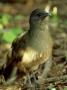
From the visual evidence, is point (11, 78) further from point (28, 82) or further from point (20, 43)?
point (20, 43)

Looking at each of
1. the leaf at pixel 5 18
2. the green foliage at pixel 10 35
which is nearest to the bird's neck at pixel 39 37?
the green foliage at pixel 10 35

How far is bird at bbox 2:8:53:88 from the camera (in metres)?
5.26

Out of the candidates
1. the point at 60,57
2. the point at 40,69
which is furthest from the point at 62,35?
the point at 40,69

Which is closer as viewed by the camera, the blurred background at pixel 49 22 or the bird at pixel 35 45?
the bird at pixel 35 45

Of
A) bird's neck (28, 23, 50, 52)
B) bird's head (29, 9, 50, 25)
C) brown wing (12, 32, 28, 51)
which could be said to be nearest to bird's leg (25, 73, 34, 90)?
brown wing (12, 32, 28, 51)

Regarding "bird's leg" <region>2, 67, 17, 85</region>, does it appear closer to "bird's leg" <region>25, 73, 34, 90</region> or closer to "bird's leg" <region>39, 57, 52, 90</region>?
"bird's leg" <region>25, 73, 34, 90</region>

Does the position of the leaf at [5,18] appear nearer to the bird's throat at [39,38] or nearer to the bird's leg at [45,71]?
the bird's leg at [45,71]

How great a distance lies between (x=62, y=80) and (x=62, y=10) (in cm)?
263

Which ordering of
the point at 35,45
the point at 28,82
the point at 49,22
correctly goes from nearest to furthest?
1. the point at 35,45
2. the point at 28,82
3. the point at 49,22

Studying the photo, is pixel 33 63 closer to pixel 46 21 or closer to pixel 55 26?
pixel 46 21

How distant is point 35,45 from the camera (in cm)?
525

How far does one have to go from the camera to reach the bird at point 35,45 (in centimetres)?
526

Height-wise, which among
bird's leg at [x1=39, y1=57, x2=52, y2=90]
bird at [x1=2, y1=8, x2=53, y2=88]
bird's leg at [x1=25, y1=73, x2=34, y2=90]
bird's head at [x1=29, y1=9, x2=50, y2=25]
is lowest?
bird's leg at [x1=25, y1=73, x2=34, y2=90]

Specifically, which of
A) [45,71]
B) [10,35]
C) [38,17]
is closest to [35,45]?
[38,17]
